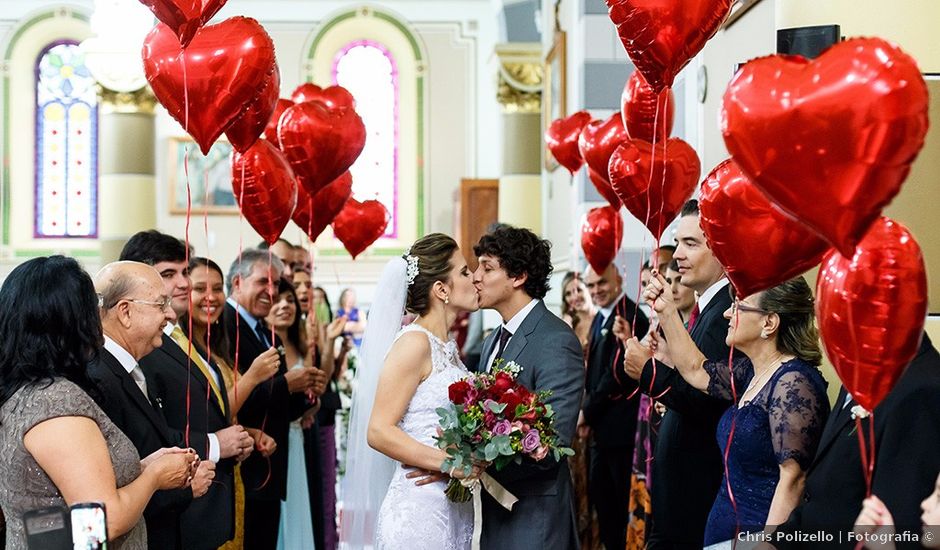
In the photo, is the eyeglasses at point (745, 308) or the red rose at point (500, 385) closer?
the eyeglasses at point (745, 308)

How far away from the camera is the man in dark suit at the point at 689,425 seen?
158 inches

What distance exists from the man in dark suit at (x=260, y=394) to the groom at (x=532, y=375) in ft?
4.94

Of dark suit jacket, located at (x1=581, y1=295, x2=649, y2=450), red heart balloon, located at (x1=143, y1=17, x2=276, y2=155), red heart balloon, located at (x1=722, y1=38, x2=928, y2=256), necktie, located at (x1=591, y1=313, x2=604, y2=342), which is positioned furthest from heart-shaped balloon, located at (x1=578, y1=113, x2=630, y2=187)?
red heart balloon, located at (x1=722, y1=38, x2=928, y2=256)

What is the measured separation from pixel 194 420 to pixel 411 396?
2.75ft

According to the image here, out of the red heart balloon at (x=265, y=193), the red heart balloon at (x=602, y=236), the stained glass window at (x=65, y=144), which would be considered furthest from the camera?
the stained glass window at (x=65, y=144)

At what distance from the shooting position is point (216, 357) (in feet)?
16.4

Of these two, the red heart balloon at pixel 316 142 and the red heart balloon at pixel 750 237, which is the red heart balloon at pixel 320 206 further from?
the red heart balloon at pixel 750 237

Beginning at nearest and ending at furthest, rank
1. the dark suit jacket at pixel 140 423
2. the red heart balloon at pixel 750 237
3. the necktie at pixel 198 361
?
1. the red heart balloon at pixel 750 237
2. the dark suit jacket at pixel 140 423
3. the necktie at pixel 198 361

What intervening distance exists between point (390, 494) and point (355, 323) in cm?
1071

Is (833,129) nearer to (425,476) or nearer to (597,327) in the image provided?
(425,476)

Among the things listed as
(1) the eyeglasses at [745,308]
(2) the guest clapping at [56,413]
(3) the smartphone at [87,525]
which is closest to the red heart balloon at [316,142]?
(2) the guest clapping at [56,413]

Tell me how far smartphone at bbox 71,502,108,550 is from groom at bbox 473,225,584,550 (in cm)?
164

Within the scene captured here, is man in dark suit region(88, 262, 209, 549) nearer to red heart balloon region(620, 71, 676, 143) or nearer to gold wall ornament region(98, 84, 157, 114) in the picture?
red heart balloon region(620, 71, 676, 143)

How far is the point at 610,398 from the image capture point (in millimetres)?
5930
